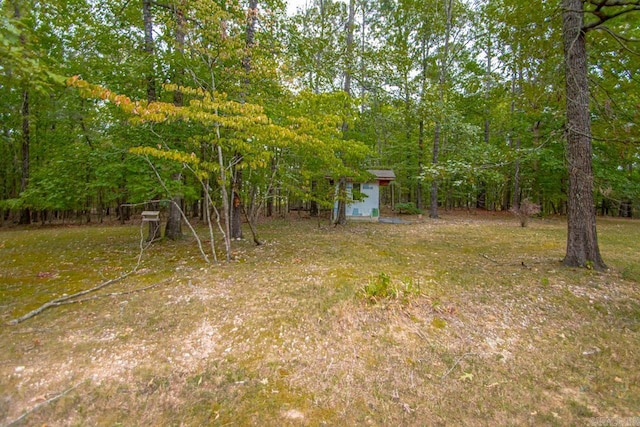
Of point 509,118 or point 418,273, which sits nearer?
point 418,273

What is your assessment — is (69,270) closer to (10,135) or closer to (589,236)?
(589,236)

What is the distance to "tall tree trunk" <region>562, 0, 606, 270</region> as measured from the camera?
195 inches

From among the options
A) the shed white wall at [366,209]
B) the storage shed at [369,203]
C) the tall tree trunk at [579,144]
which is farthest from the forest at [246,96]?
the shed white wall at [366,209]

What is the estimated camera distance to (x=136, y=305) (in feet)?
12.2

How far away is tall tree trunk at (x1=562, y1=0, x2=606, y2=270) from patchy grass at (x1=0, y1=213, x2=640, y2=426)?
0.54 meters

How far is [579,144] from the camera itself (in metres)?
5.03

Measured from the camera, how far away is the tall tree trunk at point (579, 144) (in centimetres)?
495

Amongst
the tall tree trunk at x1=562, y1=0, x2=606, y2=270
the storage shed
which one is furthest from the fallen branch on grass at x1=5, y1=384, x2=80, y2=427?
the storage shed

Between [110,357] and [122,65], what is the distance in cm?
604

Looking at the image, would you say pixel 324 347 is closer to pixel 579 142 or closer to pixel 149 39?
pixel 579 142

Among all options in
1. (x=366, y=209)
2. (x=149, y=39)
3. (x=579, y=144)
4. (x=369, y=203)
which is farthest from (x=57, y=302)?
(x=369, y=203)

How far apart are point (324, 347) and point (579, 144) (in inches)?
219

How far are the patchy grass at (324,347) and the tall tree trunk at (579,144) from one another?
54 centimetres

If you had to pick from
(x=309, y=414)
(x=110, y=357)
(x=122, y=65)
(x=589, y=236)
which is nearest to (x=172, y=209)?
(x=122, y=65)
